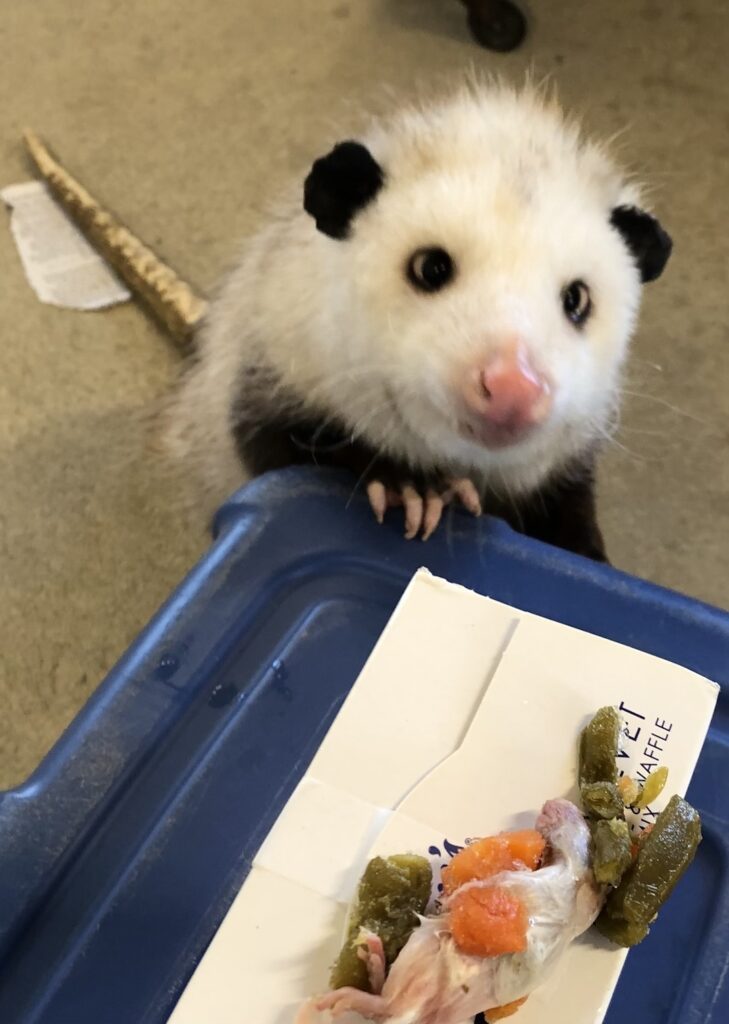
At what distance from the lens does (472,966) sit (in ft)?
2.12

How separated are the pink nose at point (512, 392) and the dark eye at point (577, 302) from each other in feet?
0.44

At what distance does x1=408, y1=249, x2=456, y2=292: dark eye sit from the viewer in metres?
0.86

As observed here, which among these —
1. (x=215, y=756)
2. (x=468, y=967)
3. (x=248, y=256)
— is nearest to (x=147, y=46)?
(x=248, y=256)

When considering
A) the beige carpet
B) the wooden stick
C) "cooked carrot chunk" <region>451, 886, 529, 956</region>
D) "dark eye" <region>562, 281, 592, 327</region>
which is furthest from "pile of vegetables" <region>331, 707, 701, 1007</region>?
the wooden stick

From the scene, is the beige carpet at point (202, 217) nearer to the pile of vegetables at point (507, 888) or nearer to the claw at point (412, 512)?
the claw at point (412, 512)

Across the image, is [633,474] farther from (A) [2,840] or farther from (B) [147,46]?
(B) [147,46]

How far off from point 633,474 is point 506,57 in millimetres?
1020

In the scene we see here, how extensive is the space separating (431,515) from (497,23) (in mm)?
1480

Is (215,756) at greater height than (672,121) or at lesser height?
lesser

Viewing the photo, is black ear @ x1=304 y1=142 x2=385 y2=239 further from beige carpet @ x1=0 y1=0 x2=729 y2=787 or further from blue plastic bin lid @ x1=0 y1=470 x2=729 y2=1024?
beige carpet @ x1=0 y1=0 x2=729 y2=787

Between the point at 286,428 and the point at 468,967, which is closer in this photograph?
the point at 468,967

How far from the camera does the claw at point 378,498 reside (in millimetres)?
997

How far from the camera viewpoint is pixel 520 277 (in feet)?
2.73

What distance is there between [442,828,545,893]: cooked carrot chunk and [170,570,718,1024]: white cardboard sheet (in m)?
0.04
